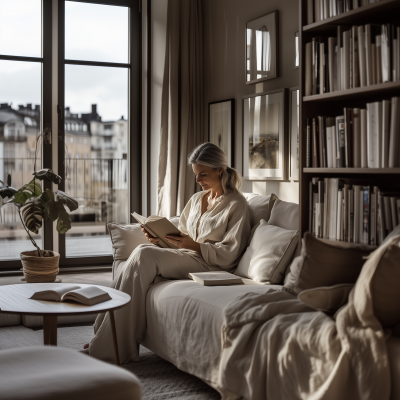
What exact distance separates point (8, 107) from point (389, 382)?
13.8ft

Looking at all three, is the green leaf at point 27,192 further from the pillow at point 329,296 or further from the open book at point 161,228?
the pillow at point 329,296

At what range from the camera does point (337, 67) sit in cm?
253

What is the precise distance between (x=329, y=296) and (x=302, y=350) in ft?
0.71

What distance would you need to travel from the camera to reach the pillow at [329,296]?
193cm

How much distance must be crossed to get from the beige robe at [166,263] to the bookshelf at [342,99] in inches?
21.9

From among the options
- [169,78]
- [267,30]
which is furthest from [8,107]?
[267,30]

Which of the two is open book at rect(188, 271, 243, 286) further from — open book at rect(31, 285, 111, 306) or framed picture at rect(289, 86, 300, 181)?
framed picture at rect(289, 86, 300, 181)

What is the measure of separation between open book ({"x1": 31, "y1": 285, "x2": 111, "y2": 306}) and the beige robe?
1.60ft

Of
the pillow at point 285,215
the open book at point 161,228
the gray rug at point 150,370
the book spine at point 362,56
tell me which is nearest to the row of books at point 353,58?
the book spine at point 362,56

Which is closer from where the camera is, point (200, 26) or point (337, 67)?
point (337, 67)

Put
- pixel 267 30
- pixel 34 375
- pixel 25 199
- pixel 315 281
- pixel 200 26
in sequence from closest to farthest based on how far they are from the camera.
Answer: pixel 34 375 < pixel 315 281 < pixel 267 30 < pixel 25 199 < pixel 200 26

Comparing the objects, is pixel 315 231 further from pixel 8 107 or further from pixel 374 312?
pixel 8 107

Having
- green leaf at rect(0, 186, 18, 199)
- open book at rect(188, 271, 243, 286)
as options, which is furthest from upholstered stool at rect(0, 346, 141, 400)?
green leaf at rect(0, 186, 18, 199)

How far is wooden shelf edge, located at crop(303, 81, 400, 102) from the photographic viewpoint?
2207mm
